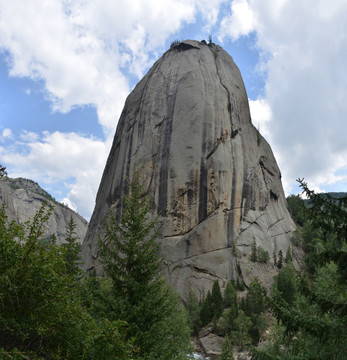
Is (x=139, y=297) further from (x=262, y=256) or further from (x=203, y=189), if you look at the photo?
(x=262, y=256)

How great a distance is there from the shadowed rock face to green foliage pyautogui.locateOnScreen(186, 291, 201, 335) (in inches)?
108

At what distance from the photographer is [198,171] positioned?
49875mm

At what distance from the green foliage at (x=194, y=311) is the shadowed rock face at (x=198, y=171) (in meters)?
2.73

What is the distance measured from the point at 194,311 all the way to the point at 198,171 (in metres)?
19.4

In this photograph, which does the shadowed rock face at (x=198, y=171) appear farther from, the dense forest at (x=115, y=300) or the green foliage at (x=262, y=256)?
the dense forest at (x=115, y=300)

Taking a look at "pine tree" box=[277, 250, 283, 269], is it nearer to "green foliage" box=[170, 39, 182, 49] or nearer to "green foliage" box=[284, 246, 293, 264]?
"green foliage" box=[284, 246, 293, 264]

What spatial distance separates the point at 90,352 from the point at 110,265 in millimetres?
4287

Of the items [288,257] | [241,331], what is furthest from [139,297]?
[288,257]

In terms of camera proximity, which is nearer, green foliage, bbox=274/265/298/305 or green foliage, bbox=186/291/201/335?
green foliage, bbox=274/265/298/305

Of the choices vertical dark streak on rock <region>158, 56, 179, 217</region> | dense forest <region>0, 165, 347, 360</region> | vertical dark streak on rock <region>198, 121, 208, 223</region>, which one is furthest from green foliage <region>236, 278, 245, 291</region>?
dense forest <region>0, 165, 347, 360</region>

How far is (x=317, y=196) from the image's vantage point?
6.47 metres

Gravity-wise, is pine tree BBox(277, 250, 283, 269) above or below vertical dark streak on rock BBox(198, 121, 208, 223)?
below

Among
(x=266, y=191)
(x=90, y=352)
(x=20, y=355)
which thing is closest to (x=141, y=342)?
(x=90, y=352)

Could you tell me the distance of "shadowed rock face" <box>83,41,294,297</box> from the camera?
4722 centimetres
